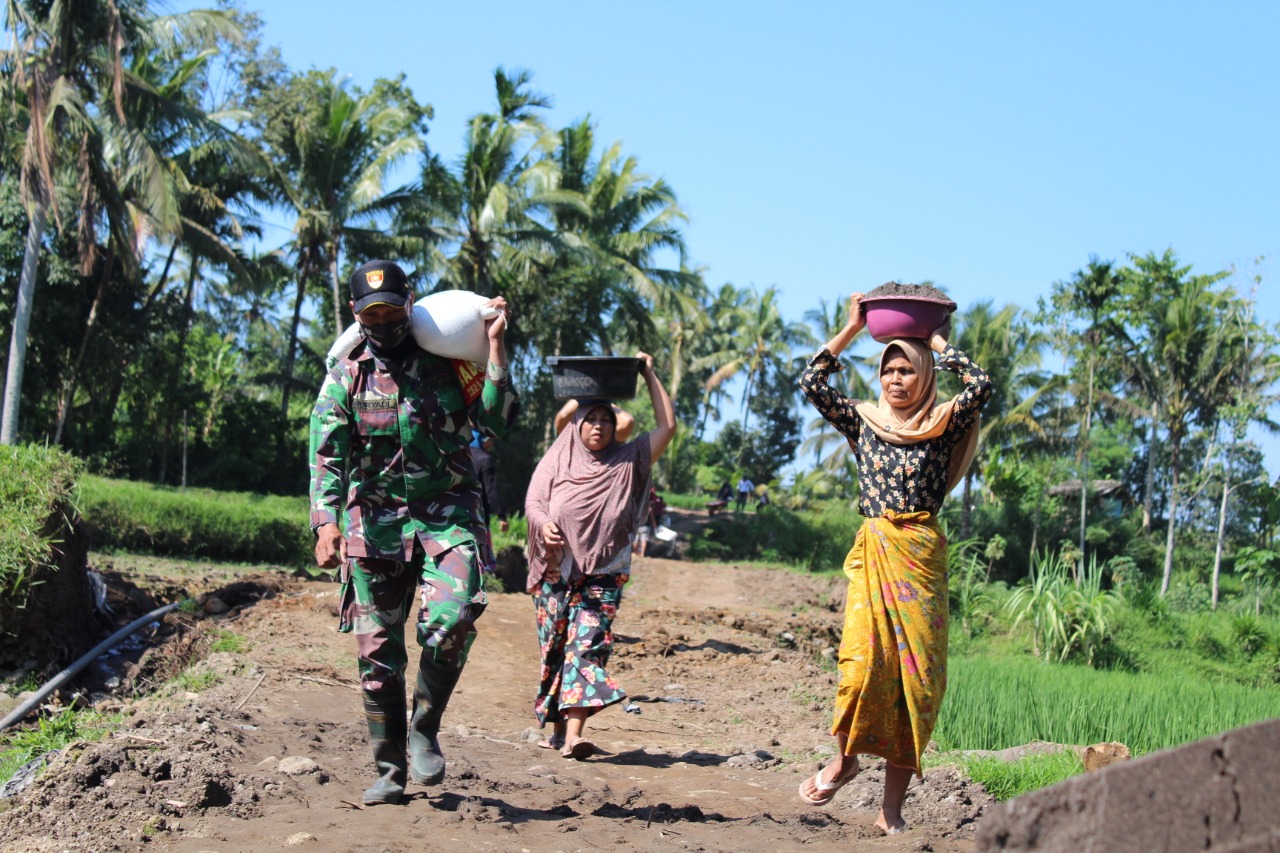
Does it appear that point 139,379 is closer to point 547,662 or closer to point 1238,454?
point 547,662

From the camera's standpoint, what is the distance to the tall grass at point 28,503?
24.2 feet

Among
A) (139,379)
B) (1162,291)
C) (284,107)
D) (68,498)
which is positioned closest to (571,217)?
(284,107)

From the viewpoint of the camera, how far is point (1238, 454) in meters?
31.6

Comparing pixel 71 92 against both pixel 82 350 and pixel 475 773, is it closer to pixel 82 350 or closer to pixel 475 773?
pixel 82 350

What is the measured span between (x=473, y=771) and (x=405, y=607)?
3.42 feet

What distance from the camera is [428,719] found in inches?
184

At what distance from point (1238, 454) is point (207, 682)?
98.1 ft

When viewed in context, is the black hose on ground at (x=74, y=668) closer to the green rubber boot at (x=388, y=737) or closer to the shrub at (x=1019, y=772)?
the green rubber boot at (x=388, y=737)

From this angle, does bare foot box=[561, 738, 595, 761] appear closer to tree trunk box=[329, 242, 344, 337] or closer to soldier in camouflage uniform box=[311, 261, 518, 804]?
soldier in camouflage uniform box=[311, 261, 518, 804]

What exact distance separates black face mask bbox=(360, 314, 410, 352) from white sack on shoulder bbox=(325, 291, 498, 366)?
0.04 metres

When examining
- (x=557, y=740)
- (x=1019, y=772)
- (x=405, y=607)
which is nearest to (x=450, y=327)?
(x=405, y=607)

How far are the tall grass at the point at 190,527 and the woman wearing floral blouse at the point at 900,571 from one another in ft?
38.2

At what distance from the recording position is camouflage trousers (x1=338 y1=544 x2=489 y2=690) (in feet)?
14.9

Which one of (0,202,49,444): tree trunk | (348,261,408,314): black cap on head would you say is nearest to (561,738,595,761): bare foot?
(348,261,408,314): black cap on head
